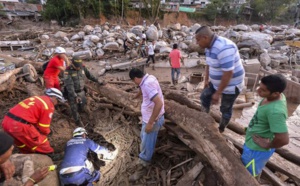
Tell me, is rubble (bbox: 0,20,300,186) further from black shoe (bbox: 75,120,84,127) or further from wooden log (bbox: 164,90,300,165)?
black shoe (bbox: 75,120,84,127)

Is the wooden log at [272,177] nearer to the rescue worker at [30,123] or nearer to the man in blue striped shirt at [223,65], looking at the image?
the man in blue striped shirt at [223,65]

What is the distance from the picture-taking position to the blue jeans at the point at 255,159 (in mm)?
2250

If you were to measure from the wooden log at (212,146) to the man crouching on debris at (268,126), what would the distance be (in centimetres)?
18

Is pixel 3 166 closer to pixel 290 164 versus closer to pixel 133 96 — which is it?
pixel 133 96

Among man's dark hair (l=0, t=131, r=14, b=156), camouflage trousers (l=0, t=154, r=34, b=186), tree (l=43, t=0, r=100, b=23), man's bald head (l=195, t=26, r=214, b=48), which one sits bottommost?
camouflage trousers (l=0, t=154, r=34, b=186)

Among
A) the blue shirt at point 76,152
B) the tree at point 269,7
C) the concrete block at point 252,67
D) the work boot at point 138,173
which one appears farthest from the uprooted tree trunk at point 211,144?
the tree at point 269,7

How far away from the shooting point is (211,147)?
275cm

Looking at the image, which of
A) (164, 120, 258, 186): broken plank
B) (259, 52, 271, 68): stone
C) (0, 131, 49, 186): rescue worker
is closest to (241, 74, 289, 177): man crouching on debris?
(164, 120, 258, 186): broken plank

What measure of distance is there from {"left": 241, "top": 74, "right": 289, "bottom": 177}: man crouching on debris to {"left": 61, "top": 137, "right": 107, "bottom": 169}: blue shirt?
268cm

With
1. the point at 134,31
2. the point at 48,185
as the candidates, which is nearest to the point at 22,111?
the point at 48,185

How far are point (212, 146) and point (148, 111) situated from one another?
112cm

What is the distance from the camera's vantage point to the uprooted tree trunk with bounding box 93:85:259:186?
2385 millimetres

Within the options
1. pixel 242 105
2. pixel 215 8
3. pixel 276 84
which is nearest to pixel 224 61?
pixel 276 84

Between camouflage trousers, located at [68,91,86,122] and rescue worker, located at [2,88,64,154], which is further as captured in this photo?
camouflage trousers, located at [68,91,86,122]
